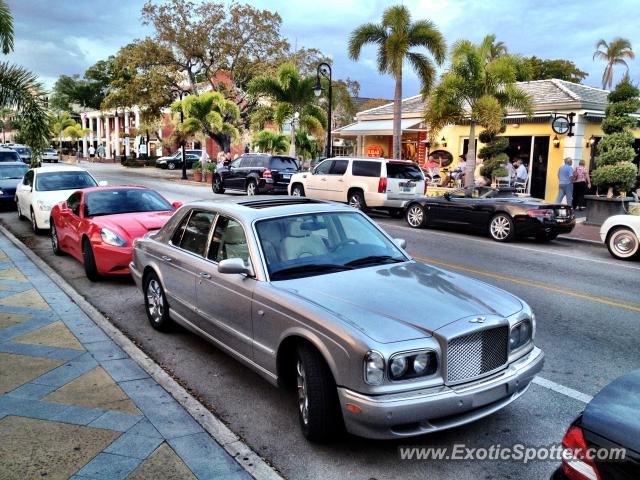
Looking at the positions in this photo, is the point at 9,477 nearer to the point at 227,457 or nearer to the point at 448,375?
the point at 227,457

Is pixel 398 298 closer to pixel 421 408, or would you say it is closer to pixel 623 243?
pixel 421 408

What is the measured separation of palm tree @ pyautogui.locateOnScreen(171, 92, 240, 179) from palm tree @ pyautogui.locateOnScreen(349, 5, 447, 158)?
12721 millimetres

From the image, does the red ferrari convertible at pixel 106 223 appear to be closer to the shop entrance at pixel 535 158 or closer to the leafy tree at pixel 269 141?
the shop entrance at pixel 535 158

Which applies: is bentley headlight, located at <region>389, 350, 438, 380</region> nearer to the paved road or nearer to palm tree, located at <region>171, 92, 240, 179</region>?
the paved road

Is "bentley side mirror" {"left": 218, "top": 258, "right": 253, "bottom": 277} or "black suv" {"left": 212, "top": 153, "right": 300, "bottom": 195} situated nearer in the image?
"bentley side mirror" {"left": 218, "top": 258, "right": 253, "bottom": 277}

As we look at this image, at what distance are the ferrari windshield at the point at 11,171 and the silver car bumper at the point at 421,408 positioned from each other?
18870 millimetres

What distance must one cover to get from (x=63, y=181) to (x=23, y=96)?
4.14 m

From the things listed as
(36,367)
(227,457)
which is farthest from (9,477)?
(36,367)

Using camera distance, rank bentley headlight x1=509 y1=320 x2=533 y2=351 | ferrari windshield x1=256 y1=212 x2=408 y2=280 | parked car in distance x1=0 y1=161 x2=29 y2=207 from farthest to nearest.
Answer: parked car in distance x1=0 y1=161 x2=29 y2=207 → ferrari windshield x1=256 y1=212 x2=408 y2=280 → bentley headlight x1=509 y1=320 x2=533 y2=351

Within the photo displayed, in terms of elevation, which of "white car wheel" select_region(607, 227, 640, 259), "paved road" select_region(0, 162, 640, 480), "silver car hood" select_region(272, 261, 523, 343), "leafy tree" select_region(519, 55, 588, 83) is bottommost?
"paved road" select_region(0, 162, 640, 480)

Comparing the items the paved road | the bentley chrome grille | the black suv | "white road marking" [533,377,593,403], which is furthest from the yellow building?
the bentley chrome grille

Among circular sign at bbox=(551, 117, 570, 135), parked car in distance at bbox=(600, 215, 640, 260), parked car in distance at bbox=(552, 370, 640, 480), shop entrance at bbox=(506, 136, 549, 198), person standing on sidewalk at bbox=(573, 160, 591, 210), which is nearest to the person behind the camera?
parked car in distance at bbox=(552, 370, 640, 480)

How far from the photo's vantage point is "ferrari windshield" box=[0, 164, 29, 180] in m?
18.9

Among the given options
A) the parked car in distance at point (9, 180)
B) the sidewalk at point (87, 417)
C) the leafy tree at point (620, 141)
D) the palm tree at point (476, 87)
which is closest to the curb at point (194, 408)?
the sidewalk at point (87, 417)
